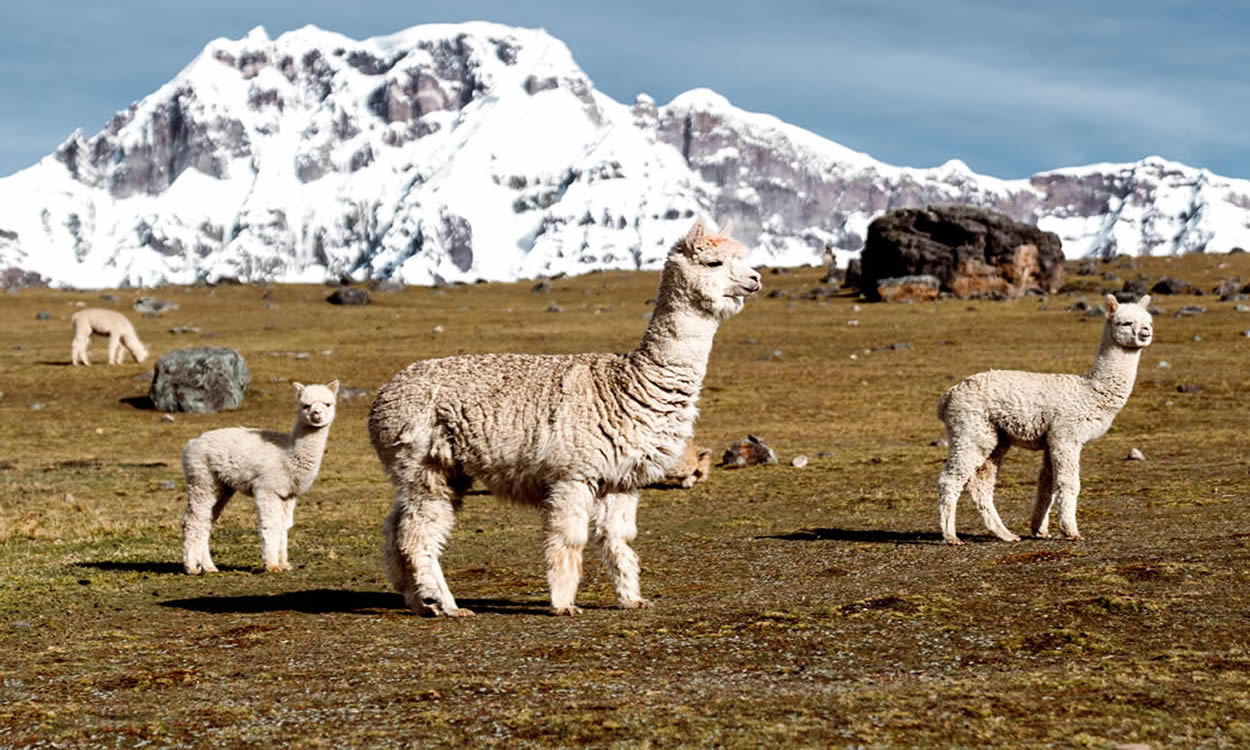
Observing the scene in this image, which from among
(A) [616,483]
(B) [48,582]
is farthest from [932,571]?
(B) [48,582]

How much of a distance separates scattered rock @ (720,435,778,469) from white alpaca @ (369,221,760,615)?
58.9ft

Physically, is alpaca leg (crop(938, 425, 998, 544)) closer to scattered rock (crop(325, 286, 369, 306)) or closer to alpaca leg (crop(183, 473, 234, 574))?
alpaca leg (crop(183, 473, 234, 574))

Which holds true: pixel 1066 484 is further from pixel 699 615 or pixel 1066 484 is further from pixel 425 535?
pixel 425 535

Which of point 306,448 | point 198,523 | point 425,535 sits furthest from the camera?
point 306,448

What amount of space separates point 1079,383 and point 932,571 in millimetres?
4710

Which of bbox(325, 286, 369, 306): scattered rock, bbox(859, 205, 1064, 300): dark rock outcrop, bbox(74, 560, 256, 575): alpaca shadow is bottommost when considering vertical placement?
bbox(74, 560, 256, 575): alpaca shadow

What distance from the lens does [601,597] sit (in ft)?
49.0

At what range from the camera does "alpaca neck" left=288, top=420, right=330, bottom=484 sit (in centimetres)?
1916

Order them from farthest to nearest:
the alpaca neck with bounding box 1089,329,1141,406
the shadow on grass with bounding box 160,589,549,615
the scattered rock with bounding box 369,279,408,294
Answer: the scattered rock with bounding box 369,279,408,294
the alpaca neck with bounding box 1089,329,1141,406
the shadow on grass with bounding box 160,589,549,615

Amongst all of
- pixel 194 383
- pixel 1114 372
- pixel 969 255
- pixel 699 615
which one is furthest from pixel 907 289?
pixel 699 615

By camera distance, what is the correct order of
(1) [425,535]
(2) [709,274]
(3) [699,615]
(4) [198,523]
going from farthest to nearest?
(4) [198,523] → (1) [425,535] → (2) [709,274] → (3) [699,615]

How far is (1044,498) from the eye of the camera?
706 inches

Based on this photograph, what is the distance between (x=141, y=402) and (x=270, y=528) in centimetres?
2954

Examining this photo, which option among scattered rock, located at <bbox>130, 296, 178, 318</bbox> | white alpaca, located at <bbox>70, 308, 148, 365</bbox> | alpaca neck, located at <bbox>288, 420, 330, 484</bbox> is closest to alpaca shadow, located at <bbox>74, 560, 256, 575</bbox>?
alpaca neck, located at <bbox>288, 420, 330, 484</bbox>
